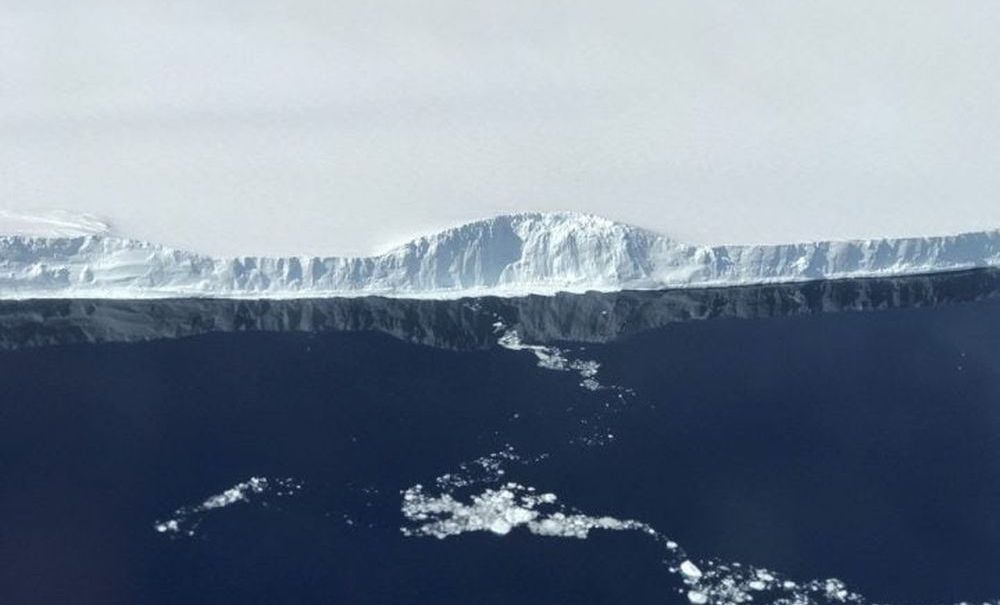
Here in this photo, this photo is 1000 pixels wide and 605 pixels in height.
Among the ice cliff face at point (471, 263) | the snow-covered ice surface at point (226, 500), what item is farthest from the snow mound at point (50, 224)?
the snow-covered ice surface at point (226, 500)

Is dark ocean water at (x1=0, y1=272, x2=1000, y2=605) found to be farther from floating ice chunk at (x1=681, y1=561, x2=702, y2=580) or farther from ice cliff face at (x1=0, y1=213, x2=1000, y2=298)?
ice cliff face at (x1=0, y1=213, x2=1000, y2=298)

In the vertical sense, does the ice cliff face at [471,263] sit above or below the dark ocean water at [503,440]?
above

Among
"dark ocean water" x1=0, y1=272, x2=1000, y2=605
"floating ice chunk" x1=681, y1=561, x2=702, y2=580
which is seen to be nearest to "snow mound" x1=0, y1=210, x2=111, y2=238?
"dark ocean water" x1=0, y1=272, x2=1000, y2=605

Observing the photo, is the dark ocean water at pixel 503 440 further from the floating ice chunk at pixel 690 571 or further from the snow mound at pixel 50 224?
the snow mound at pixel 50 224

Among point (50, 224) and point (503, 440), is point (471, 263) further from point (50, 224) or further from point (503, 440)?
point (50, 224)

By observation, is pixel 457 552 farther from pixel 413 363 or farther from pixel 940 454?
pixel 940 454

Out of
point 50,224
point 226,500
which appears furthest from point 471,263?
point 50,224

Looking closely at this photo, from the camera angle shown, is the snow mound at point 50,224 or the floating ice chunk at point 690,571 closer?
the floating ice chunk at point 690,571
